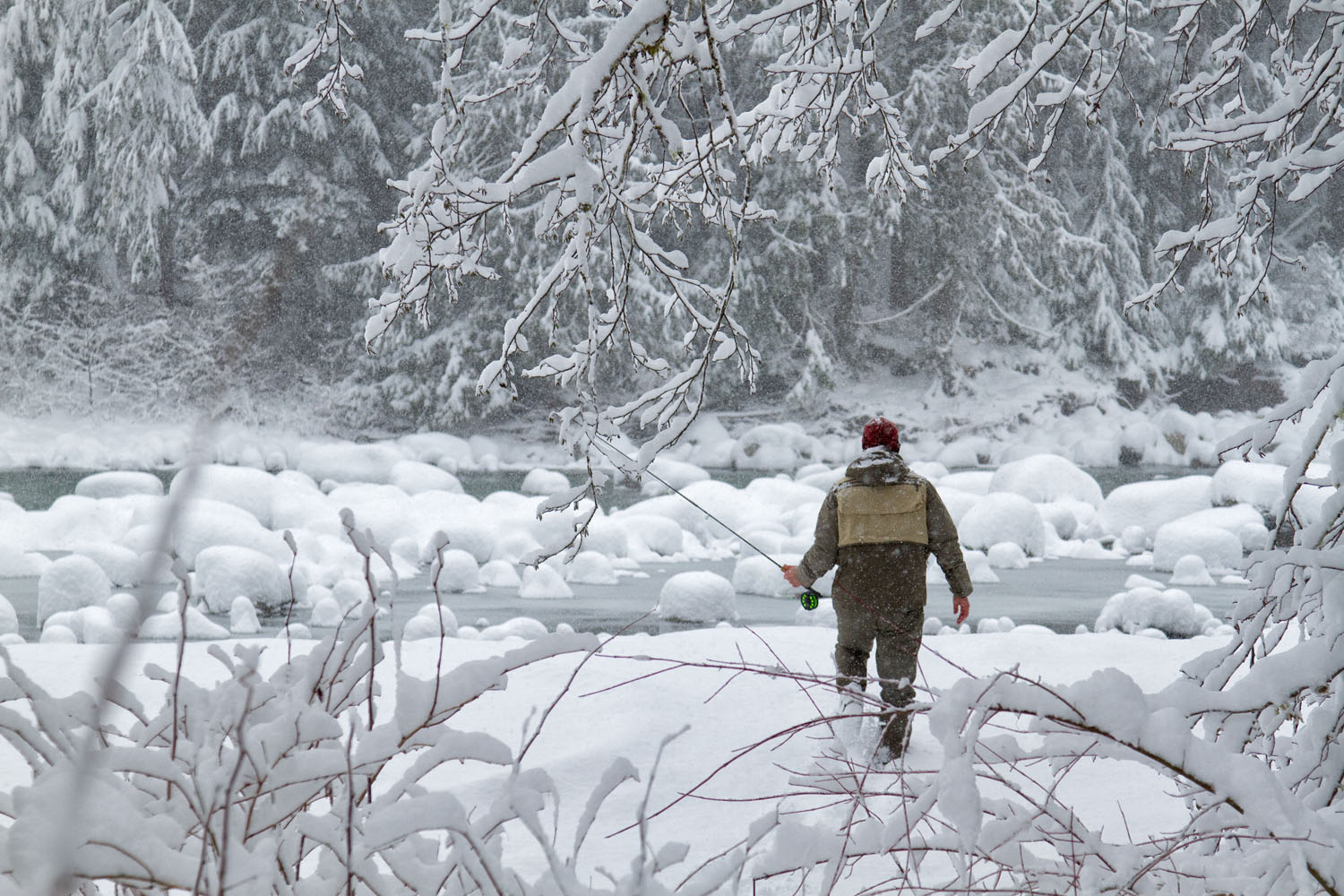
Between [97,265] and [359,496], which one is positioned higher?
[97,265]

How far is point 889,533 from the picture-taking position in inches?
173

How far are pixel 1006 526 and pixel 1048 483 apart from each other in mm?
3585

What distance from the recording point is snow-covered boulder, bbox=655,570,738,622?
8406 millimetres

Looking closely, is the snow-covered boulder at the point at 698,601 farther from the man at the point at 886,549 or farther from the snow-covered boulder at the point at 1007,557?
the snow-covered boulder at the point at 1007,557

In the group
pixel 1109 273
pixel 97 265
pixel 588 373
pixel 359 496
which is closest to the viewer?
pixel 588 373

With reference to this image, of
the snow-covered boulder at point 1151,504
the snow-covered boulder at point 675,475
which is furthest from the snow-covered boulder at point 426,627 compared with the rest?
the snow-covered boulder at point 675,475

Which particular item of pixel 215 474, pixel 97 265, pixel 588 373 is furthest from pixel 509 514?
pixel 97 265

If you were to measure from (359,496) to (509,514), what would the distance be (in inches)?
108

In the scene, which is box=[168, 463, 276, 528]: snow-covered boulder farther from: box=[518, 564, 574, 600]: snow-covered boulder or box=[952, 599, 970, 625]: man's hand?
box=[952, 599, 970, 625]: man's hand

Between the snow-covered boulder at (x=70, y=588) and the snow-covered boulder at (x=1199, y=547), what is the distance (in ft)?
29.8

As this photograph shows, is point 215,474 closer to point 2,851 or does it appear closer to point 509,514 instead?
point 509,514

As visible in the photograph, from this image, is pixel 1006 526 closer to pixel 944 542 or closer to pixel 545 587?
pixel 545 587

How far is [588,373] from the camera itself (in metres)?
2.41

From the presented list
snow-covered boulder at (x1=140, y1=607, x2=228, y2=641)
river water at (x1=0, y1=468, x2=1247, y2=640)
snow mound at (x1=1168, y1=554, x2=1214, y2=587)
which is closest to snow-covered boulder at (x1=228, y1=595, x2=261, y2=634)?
river water at (x1=0, y1=468, x2=1247, y2=640)
